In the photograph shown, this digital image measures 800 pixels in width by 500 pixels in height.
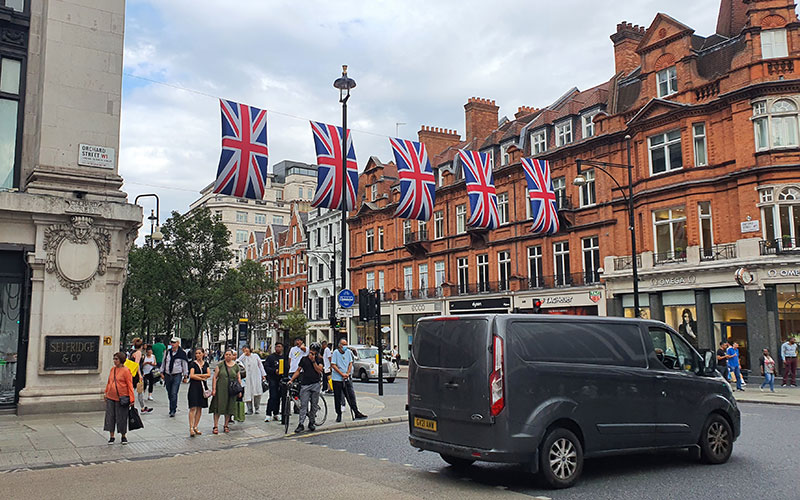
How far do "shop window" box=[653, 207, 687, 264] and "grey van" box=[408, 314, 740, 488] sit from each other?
2151cm

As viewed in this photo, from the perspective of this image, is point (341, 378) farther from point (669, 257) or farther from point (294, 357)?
point (669, 257)

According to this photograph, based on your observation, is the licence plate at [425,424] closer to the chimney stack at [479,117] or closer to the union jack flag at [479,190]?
the union jack flag at [479,190]

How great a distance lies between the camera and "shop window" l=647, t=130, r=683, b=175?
30.0 metres

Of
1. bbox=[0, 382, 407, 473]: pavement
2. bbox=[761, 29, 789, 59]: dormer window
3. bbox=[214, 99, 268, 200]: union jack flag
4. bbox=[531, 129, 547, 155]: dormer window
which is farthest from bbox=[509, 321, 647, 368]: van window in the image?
bbox=[531, 129, 547, 155]: dormer window

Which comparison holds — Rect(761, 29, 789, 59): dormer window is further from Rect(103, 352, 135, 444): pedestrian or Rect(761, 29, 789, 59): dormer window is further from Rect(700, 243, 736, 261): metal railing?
Rect(103, 352, 135, 444): pedestrian

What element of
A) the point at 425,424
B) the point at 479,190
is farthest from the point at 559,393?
the point at 479,190

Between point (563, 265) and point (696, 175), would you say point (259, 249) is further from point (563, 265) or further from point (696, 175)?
point (696, 175)

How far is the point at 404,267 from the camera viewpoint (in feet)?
163

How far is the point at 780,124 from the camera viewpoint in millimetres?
26406

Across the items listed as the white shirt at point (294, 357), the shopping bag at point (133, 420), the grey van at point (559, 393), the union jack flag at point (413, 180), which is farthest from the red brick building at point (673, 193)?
the shopping bag at point (133, 420)

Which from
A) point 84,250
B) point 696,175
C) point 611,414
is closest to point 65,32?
point 84,250

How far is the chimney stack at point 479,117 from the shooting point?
47719 mm

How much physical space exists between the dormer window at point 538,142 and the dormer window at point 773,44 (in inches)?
526

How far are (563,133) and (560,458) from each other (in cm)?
3152
